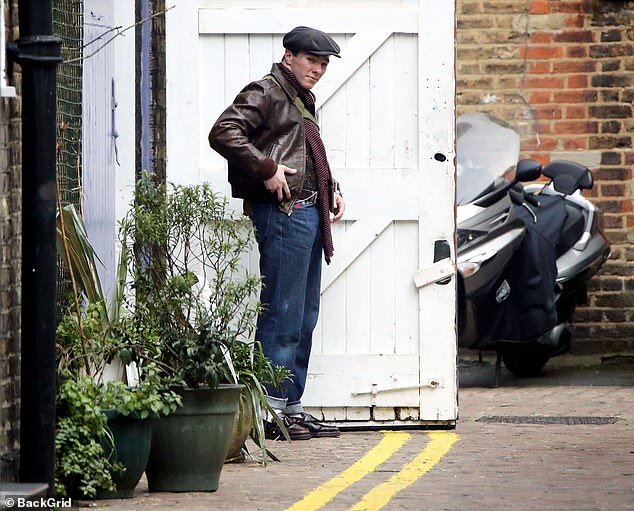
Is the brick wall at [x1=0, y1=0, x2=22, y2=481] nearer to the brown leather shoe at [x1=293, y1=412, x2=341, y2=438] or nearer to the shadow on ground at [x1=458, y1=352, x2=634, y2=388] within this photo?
the brown leather shoe at [x1=293, y1=412, x2=341, y2=438]

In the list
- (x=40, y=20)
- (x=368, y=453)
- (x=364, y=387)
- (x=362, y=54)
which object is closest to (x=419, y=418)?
(x=364, y=387)

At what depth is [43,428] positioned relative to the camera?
4.97 meters

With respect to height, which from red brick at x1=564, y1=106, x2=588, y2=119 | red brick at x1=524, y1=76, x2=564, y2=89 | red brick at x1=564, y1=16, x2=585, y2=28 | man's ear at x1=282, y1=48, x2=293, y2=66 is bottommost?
man's ear at x1=282, y1=48, x2=293, y2=66

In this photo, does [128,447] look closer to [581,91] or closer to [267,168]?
[267,168]

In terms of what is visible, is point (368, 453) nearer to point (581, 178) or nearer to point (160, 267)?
point (160, 267)

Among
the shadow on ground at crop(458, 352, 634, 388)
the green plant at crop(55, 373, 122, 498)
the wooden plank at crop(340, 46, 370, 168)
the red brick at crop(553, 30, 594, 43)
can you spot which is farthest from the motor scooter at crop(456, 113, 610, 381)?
the green plant at crop(55, 373, 122, 498)

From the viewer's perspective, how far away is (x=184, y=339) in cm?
581

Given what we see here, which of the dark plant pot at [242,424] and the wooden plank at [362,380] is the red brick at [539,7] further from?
the dark plant pot at [242,424]

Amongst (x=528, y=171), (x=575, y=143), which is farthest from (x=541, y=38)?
(x=528, y=171)

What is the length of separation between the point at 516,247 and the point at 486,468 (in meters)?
4.01

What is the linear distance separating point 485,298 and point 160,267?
4.44 meters

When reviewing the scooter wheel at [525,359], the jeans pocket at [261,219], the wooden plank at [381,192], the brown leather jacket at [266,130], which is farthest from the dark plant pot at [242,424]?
the scooter wheel at [525,359]

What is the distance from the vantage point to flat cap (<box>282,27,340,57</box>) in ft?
23.3

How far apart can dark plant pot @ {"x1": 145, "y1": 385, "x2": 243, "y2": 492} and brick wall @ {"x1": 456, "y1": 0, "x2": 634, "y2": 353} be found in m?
6.60
